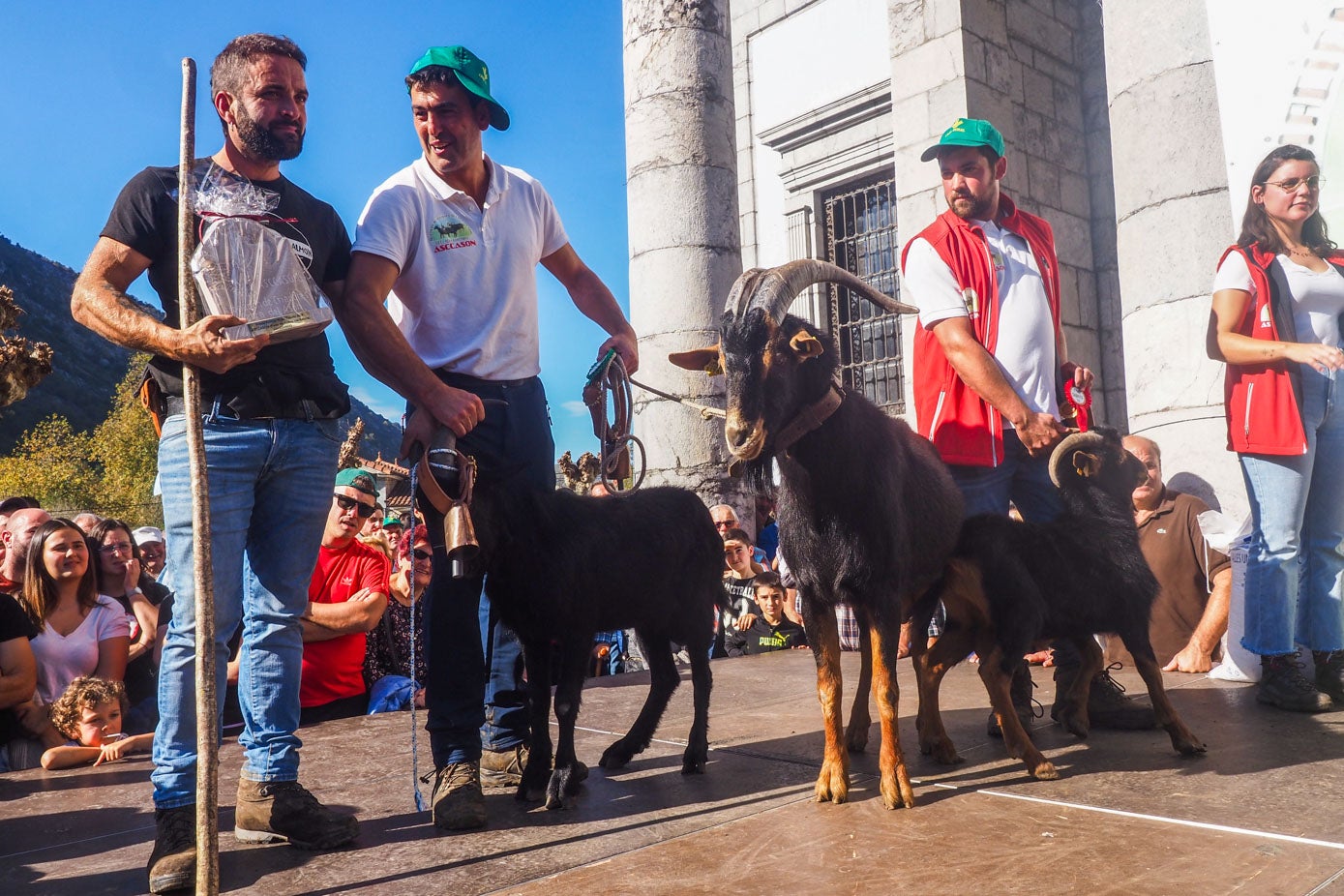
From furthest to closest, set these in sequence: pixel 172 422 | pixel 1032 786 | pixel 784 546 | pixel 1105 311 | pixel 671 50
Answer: pixel 1105 311 < pixel 671 50 < pixel 784 546 < pixel 1032 786 < pixel 172 422

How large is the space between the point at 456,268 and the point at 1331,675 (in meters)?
4.34

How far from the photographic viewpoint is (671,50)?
9445 millimetres

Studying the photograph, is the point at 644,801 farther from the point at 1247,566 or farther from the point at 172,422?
the point at 1247,566

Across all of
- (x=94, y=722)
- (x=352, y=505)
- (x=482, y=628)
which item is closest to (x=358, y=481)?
(x=352, y=505)

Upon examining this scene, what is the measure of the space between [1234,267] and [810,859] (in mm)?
3678

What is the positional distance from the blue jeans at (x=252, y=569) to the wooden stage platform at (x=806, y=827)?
1.13ft

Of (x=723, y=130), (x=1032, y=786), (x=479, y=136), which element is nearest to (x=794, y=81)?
(x=723, y=130)

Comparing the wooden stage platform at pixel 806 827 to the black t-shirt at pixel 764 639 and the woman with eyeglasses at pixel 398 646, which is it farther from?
the black t-shirt at pixel 764 639

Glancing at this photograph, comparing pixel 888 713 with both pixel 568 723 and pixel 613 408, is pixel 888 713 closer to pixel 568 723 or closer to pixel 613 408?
pixel 568 723

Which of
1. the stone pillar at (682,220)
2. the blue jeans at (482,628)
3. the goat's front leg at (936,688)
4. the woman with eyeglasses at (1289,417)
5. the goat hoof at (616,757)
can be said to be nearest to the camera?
the blue jeans at (482,628)

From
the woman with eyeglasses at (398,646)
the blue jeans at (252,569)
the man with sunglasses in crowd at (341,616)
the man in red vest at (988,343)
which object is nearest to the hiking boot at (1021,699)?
the man in red vest at (988,343)

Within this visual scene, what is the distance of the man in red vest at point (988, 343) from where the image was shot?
4.24 meters

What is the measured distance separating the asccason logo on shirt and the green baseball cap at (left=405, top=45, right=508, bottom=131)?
18.2 inches

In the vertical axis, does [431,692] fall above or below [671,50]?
below
